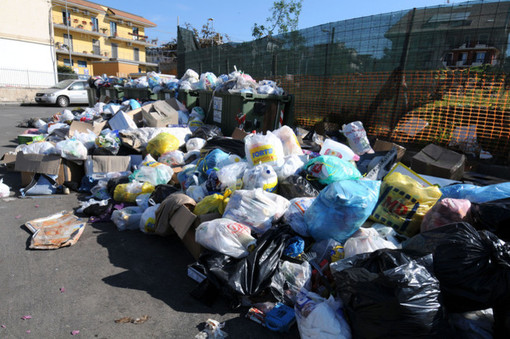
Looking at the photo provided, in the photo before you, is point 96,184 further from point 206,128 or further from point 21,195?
point 206,128

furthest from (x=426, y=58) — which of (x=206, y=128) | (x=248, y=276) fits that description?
(x=248, y=276)

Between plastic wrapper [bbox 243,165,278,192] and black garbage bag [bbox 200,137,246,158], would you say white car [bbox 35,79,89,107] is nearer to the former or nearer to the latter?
black garbage bag [bbox 200,137,246,158]

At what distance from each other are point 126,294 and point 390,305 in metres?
1.83

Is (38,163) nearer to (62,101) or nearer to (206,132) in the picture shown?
(206,132)

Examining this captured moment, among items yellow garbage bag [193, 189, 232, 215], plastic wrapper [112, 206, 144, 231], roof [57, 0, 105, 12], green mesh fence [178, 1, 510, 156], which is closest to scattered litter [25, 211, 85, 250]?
plastic wrapper [112, 206, 144, 231]

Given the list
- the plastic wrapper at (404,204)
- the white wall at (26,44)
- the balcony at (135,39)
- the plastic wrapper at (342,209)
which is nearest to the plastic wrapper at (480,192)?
the plastic wrapper at (404,204)

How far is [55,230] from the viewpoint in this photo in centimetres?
324

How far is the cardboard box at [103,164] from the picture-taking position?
177 inches

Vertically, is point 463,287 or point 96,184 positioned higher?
point 463,287

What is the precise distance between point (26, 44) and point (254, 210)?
2858 cm

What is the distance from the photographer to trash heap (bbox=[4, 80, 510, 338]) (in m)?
1.62

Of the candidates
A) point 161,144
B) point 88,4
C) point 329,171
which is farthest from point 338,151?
point 88,4

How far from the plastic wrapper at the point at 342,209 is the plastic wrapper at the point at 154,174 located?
236 centimetres

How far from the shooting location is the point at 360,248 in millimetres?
2107
